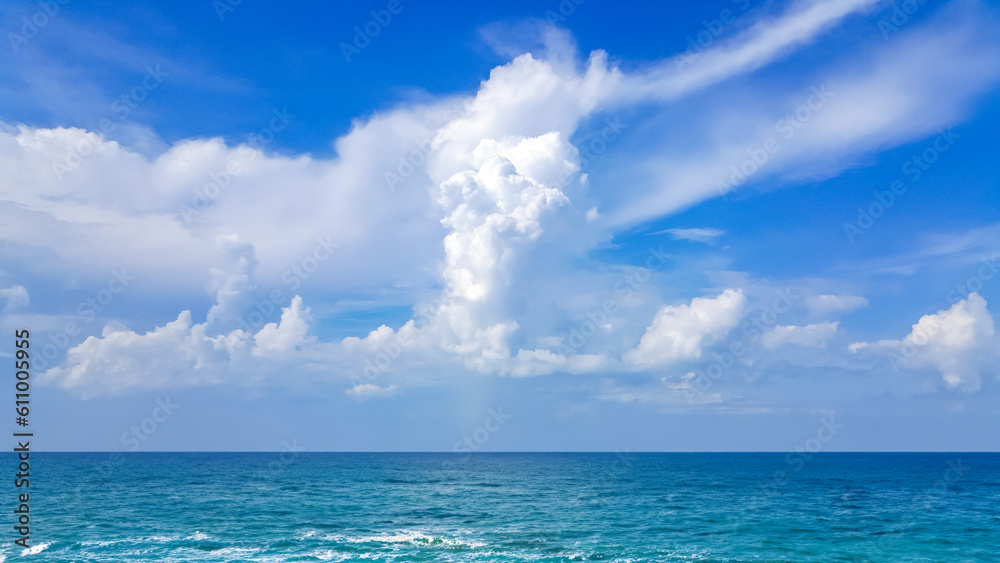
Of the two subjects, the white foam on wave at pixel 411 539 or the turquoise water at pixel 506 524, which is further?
the white foam on wave at pixel 411 539

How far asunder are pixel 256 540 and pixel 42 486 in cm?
6658

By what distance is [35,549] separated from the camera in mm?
40281

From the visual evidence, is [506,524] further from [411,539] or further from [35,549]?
[35,549]

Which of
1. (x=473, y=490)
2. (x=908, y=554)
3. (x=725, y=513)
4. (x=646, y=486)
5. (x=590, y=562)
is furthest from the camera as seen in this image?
Answer: (x=646, y=486)

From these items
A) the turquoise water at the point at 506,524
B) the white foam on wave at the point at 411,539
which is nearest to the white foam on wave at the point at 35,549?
the turquoise water at the point at 506,524

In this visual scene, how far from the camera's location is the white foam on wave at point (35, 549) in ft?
129

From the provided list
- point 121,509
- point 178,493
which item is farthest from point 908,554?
point 178,493

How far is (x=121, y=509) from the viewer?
60094 millimetres

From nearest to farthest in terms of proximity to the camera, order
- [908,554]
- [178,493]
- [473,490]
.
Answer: [908,554] → [178,493] → [473,490]

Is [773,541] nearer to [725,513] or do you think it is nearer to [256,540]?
[725,513]

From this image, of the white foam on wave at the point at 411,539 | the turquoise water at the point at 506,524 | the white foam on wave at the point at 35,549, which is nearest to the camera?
the white foam on wave at the point at 35,549

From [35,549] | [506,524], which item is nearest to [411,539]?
[506,524]

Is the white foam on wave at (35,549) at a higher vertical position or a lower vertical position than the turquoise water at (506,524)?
higher

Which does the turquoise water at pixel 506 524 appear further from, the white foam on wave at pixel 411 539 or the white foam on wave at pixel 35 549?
the white foam on wave at pixel 35 549
